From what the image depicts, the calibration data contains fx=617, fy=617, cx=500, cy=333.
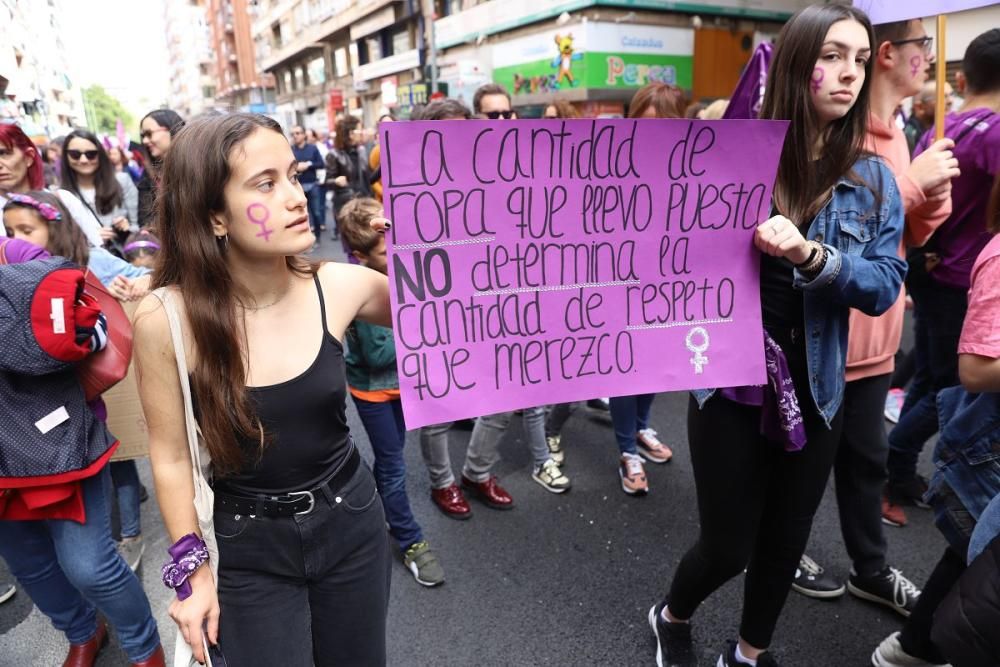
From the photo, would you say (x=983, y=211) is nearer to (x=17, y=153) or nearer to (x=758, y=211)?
(x=758, y=211)

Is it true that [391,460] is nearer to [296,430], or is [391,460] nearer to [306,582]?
[306,582]

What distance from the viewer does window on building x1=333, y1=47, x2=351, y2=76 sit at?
1234 inches

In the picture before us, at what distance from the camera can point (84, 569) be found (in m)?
1.94

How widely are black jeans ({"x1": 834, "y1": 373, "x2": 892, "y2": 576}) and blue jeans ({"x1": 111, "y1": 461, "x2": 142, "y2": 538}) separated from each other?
311 cm

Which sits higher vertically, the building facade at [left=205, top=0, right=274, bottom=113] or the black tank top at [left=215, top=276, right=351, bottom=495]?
the building facade at [left=205, top=0, right=274, bottom=113]

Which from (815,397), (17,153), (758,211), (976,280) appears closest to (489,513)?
(815,397)

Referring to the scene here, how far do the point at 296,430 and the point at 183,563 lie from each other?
35cm

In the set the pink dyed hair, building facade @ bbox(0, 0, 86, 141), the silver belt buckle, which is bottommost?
the silver belt buckle

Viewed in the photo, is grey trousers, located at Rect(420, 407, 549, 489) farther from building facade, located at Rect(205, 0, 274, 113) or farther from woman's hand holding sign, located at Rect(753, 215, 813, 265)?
building facade, located at Rect(205, 0, 274, 113)

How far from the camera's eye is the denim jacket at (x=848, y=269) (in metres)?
1.58

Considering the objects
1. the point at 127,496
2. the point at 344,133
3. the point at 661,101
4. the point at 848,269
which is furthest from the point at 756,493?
the point at 344,133

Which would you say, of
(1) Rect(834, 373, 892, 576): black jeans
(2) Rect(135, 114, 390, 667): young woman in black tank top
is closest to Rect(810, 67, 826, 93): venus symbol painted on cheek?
(1) Rect(834, 373, 892, 576): black jeans

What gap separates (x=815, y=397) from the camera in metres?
1.73

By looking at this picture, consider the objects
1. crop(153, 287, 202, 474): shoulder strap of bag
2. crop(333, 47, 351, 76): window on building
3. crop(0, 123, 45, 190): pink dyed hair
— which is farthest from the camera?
crop(333, 47, 351, 76): window on building
